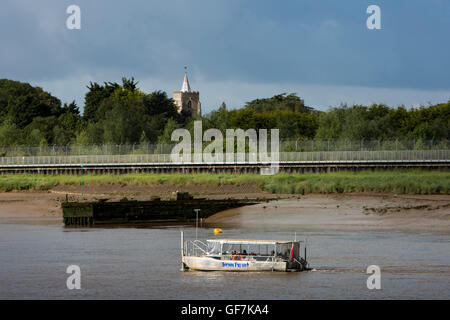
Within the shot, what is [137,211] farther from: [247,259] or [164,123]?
[164,123]

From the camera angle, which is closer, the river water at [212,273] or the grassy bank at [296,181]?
the river water at [212,273]

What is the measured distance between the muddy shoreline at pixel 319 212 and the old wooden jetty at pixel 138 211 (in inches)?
49.0

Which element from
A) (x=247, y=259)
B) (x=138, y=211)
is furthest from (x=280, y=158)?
(x=247, y=259)

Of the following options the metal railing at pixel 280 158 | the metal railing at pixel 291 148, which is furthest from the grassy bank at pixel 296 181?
the metal railing at pixel 291 148

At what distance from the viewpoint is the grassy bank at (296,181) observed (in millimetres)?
89562

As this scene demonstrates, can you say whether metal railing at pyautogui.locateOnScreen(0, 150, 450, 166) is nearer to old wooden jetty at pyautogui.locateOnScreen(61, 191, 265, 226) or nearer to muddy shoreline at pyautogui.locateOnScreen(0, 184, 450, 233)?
muddy shoreline at pyautogui.locateOnScreen(0, 184, 450, 233)

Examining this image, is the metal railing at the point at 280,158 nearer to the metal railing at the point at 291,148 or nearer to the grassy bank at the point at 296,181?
the metal railing at the point at 291,148

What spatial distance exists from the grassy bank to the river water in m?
25.4

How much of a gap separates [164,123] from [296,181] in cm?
7761

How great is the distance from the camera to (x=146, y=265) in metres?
50.8

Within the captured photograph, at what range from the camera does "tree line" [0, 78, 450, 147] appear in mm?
135000

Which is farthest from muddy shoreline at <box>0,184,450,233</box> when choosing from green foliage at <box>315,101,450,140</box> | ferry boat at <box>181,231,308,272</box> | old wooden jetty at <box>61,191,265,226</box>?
green foliage at <box>315,101,450,140</box>
